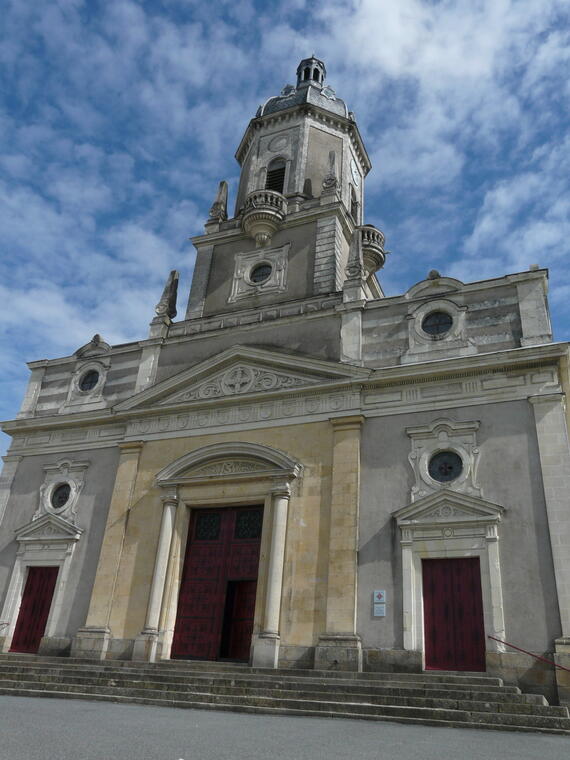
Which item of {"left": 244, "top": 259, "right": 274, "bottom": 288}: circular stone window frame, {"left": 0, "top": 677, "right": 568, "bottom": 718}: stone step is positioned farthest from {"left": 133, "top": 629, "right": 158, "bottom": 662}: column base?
{"left": 244, "top": 259, "right": 274, "bottom": 288}: circular stone window frame

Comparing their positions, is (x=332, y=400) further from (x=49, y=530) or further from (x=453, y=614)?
(x=49, y=530)

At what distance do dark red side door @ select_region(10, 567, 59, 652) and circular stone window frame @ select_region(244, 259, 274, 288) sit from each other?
37.0 feet

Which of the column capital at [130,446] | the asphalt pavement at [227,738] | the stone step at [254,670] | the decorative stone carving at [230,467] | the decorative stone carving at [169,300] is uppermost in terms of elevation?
the decorative stone carving at [169,300]

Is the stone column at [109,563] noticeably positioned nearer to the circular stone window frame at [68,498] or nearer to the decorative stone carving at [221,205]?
the circular stone window frame at [68,498]

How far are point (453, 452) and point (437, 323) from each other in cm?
400

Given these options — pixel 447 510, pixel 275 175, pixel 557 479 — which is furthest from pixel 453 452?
pixel 275 175

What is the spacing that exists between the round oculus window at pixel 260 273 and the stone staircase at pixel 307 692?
504 inches

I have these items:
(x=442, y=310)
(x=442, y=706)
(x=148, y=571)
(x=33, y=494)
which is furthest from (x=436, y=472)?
(x=33, y=494)

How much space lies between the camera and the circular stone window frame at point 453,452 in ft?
50.8

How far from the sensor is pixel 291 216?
23.3 m

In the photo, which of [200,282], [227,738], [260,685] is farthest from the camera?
[200,282]

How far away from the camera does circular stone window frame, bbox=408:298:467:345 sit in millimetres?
17594

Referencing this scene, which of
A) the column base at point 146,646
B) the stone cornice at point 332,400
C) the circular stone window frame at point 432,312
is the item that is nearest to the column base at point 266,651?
the column base at point 146,646

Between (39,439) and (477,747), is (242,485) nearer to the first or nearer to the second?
(39,439)
